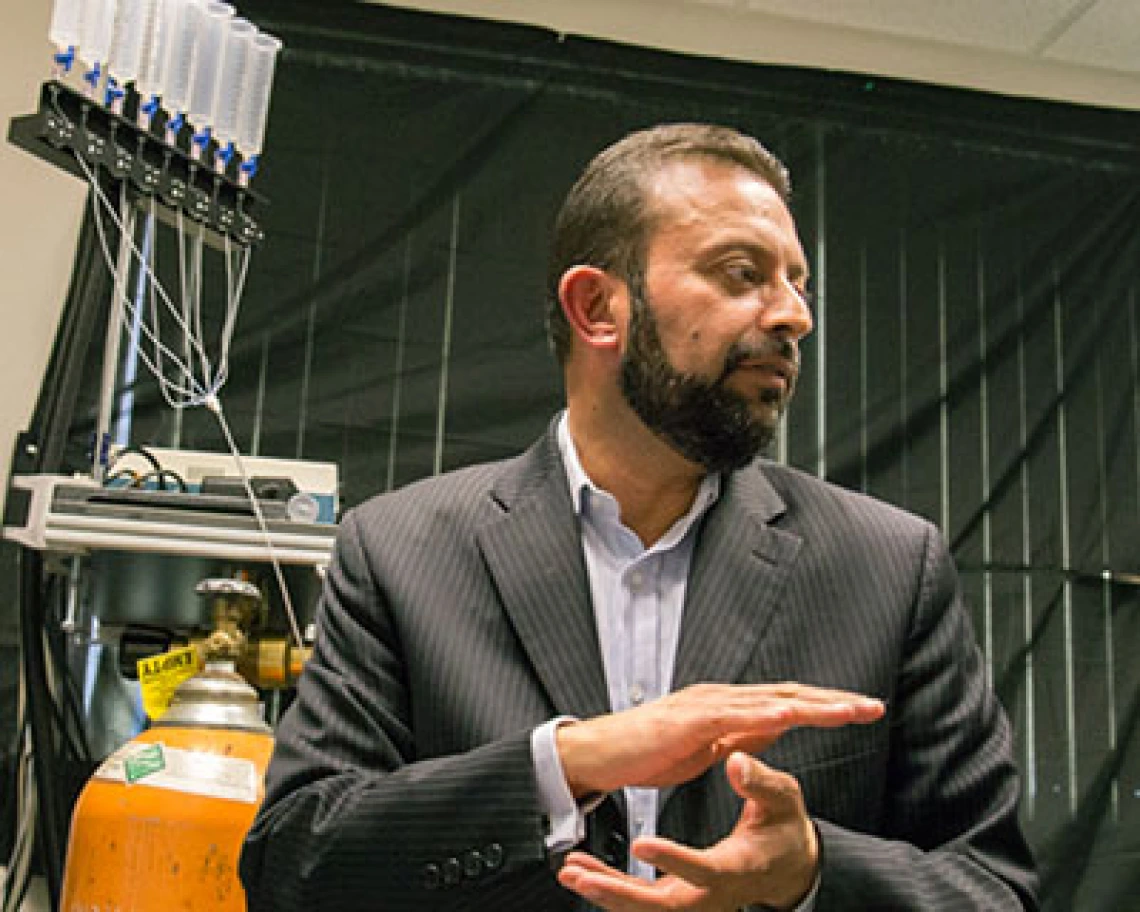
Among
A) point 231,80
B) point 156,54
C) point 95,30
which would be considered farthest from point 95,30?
point 231,80

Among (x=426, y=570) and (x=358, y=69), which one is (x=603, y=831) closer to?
(x=426, y=570)

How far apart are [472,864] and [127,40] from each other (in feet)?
4.95

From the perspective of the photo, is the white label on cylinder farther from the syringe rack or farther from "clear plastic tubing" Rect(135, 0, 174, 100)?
"clear plastic tubing" Rect(135, 0, 174, 100)

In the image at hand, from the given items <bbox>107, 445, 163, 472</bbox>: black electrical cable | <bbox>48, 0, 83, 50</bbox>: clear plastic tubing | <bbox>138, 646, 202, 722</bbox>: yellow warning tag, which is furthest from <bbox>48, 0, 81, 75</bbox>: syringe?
<bbox>138, 646, 202, 722</bbox>: yellow warning tag

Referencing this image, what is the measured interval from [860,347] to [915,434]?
0.24 meters

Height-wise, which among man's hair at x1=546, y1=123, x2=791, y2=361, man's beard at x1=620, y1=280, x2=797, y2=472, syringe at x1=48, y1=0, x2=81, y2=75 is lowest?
man's beard at x1=620, y1=280, x2=797, y2=472

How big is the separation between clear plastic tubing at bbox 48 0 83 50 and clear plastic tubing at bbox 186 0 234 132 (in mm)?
196

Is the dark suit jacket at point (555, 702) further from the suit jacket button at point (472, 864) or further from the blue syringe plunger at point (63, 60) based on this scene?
the blue syringe plunger at point (63, 60)

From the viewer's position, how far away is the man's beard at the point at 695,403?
1258 mm

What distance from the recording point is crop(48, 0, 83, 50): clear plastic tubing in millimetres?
1938

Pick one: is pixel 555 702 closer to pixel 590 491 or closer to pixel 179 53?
pixel 590 491

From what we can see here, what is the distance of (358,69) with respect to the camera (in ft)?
9.69

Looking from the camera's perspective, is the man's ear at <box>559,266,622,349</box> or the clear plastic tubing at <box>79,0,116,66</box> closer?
the man's ear at <box>559,266,622,349</box>

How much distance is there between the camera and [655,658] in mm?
1219
